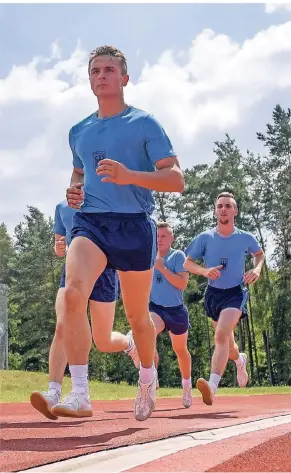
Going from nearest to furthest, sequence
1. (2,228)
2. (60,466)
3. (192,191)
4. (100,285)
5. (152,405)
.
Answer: (60,466) → (152,405) → (100,285) → (192,191) → (2,228)

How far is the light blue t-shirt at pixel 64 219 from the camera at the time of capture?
7.27 m

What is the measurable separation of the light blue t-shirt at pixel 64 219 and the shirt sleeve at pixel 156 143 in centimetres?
214

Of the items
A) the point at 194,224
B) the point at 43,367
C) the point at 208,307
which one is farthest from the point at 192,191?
the point at 208,307

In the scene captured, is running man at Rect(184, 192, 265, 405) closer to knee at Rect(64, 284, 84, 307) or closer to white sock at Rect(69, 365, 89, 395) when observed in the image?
white sock at Rect(69, 365, 89, 395)

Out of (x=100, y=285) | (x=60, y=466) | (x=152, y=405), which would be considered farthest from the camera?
(x=100, y=285)

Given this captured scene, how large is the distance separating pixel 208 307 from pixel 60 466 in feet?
19.8

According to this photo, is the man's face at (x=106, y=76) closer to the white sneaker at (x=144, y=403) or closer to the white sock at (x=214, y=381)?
the white sneaker at (x=144, y=403)

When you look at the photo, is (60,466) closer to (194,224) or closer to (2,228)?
Answer: (194,224)

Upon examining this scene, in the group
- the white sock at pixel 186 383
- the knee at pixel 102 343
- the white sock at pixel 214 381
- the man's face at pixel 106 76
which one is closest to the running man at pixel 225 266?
the white sock at pixel 214 381

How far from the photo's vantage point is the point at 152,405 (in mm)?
5668

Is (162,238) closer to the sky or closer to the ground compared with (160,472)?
closer to the sky

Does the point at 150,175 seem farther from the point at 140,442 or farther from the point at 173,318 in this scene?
the point at 173,318

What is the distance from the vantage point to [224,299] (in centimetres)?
891

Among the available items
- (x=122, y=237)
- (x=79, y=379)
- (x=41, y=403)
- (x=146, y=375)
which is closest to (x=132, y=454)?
(x=79, y=379)
